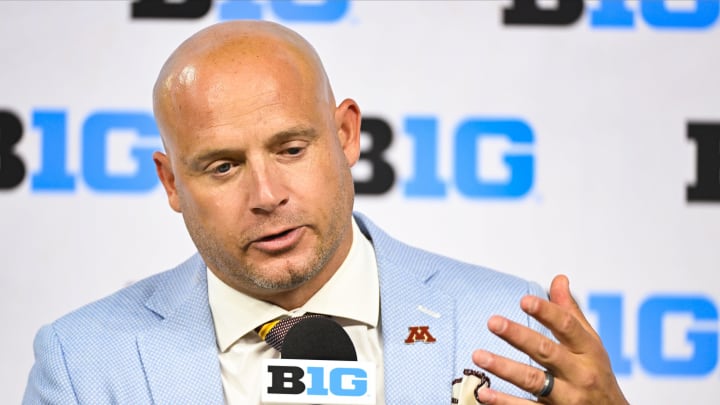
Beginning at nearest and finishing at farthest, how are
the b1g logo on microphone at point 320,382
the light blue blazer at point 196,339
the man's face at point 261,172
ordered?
the b1g logo on microphone at point 320,382 < the man's face at point 261,172 < the light blue blazer at point 196,339

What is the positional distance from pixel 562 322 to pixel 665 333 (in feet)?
6.15

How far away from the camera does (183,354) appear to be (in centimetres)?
274

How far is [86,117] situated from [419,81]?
1.19m

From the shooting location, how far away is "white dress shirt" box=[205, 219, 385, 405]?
275 centimetres

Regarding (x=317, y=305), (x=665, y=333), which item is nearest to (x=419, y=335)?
(x=317, y=305)

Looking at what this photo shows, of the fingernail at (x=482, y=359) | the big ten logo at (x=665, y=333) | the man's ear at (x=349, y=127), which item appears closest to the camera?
the fingernail at (x=482, y=359)

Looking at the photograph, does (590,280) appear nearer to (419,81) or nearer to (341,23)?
(419,81)

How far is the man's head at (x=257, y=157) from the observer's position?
2607 mm

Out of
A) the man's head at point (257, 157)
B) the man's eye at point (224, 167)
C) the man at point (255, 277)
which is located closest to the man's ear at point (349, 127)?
the man at point (255, 277)

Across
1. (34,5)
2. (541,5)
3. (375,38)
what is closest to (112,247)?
(34,5)

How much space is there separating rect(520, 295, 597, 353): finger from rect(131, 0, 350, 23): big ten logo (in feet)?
6.49

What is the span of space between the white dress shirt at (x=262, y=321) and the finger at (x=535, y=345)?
0.66 meters

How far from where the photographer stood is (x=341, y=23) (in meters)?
3.90

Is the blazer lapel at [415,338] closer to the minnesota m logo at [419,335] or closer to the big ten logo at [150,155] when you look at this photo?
the minnesota m logo at [419,335]
